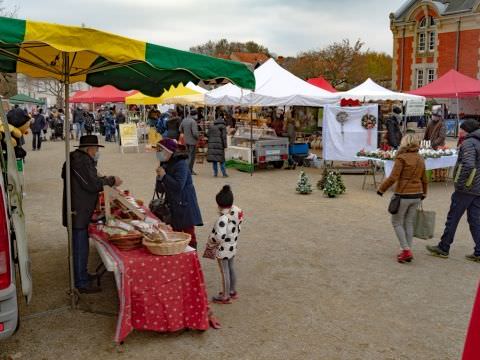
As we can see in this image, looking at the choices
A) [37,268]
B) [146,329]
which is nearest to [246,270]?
[146,329]

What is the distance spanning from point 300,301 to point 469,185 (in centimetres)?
283

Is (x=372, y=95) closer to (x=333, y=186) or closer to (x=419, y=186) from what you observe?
(x=333, y=186)

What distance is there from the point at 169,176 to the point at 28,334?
1.92 metres

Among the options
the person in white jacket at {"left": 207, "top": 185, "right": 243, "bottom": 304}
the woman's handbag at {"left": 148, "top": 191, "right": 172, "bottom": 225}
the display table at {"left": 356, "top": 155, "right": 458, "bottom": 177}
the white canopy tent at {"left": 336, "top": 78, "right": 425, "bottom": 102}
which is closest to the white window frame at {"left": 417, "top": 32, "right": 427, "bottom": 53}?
the white canopy tent at {"left": 336, "top": 78, "right": 425, "bottom": 102}

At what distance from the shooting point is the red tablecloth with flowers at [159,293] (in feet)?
13.3

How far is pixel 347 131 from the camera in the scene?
14.3 m

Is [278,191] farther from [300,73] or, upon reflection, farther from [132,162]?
[300,73]

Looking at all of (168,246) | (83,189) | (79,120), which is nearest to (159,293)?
(168,246)

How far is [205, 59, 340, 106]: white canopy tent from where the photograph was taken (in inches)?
546

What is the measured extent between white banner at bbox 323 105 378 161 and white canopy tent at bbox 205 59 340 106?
1.51ft

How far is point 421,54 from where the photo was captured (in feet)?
139

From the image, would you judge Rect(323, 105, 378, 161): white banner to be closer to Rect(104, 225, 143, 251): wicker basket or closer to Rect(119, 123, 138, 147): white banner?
Rect(119, 123, 138, 147): white banner

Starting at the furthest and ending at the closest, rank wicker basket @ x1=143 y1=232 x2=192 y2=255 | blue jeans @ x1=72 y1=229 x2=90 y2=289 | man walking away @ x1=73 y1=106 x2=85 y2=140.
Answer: man walking away @ x1=73 y1=106 x2=85 y2=140, blue jeans @ x1=72 y1=229 x2=90 y2=289, wicker basket @ x1=143 y1=232 x2=192 y2=255

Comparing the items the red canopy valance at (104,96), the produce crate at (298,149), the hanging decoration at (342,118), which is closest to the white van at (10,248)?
the hanging decoration at (342,118)
